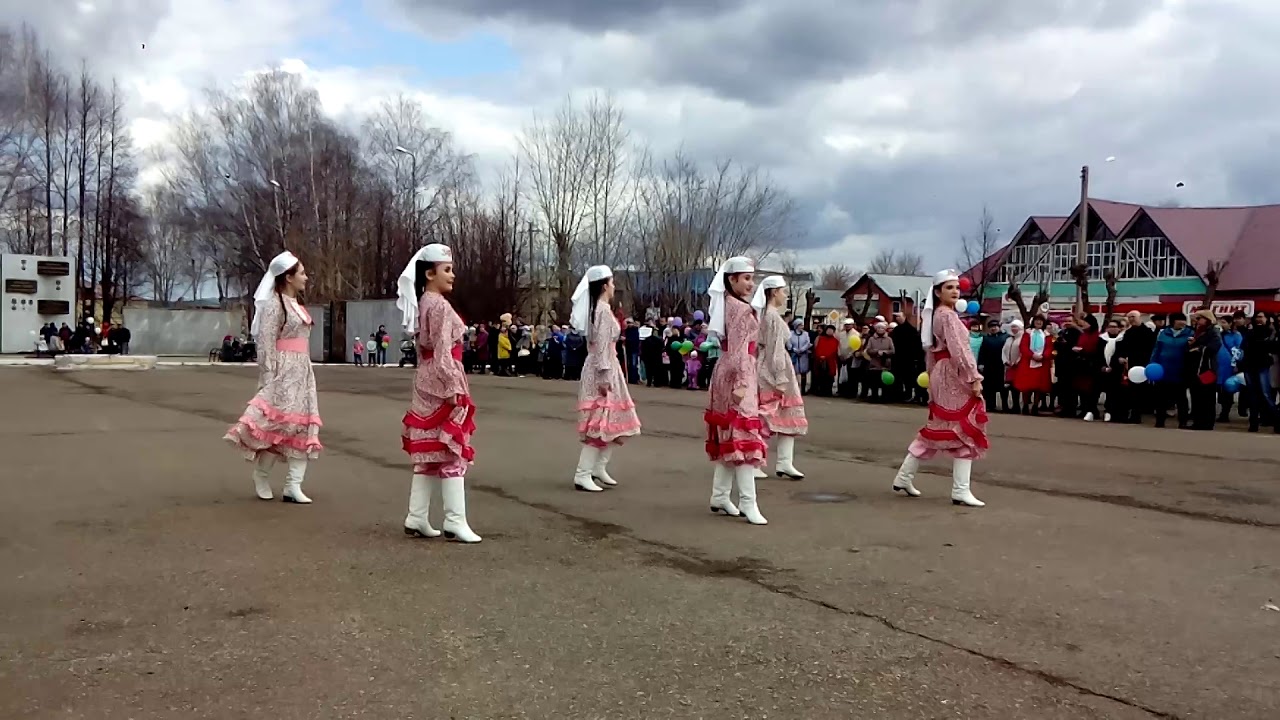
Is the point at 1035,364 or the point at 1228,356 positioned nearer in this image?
the point at 1228,356

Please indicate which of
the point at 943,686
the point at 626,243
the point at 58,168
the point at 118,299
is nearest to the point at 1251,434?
the point at 943,686

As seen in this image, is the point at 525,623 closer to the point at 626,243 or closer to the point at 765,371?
the point at 765,371

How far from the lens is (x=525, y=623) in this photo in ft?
16.7

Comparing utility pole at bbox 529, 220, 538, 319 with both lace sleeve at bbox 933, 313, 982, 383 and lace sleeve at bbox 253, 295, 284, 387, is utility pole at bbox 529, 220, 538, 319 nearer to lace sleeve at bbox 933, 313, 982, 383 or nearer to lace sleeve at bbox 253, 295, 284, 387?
lace sleeve at bbox 253, 295, 284, 387

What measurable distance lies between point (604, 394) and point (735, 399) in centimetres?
209

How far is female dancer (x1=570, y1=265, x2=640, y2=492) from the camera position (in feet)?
31.4

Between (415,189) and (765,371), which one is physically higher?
(415,189)

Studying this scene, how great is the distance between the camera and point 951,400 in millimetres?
8875

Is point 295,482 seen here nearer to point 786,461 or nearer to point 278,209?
point 786,461

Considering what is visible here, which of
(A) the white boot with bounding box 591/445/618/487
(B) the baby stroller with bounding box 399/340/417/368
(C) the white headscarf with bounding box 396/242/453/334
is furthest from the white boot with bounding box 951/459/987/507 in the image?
(B) the baby stroller with bounding box 399/340/417/368

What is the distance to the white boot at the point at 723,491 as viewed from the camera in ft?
26.6

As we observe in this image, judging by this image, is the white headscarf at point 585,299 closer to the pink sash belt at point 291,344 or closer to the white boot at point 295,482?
the pink sash belt at point 291,344

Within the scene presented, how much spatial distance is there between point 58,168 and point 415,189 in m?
19.8

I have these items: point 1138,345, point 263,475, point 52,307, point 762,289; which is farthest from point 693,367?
point 52,307
